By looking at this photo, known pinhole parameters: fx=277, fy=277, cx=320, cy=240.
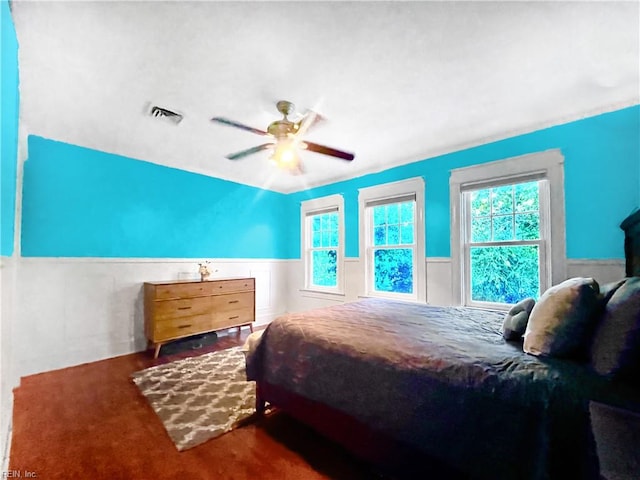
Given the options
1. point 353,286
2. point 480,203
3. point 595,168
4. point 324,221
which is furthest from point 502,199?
point 324,221

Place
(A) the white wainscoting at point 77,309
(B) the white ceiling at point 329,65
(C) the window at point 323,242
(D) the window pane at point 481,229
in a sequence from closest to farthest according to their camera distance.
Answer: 1. (B) the white ceiling at point 329,65
2. (A) the white wainscoting at point 77,309
3. (D) the window pane at point 481,229
4. (C) the window at point 323,242

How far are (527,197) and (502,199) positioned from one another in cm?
23

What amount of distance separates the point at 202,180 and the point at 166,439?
11.1 feet

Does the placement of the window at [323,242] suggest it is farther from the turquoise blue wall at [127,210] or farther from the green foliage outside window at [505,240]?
the green foliage outside window at [505,240]

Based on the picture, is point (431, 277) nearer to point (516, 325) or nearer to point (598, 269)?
point (598, 269)

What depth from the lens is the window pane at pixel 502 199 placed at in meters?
3.03

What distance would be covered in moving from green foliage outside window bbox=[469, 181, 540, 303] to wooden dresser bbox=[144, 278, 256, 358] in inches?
→ 123

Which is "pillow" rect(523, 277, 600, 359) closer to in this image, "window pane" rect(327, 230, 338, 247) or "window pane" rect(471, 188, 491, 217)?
"window pane" rect(471, 188, 491, 217)

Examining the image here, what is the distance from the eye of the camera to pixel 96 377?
2791 mm

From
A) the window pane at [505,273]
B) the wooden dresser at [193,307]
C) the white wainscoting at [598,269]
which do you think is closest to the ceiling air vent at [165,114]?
the wooden dresser at [193,307]

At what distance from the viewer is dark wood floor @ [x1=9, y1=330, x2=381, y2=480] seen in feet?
5.19

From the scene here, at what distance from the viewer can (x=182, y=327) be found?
349cm

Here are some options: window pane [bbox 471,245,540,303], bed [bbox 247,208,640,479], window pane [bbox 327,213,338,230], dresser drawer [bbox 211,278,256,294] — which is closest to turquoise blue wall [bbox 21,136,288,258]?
dresser drawer [bbox 211,278,256,294]

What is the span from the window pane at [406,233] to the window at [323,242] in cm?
103
